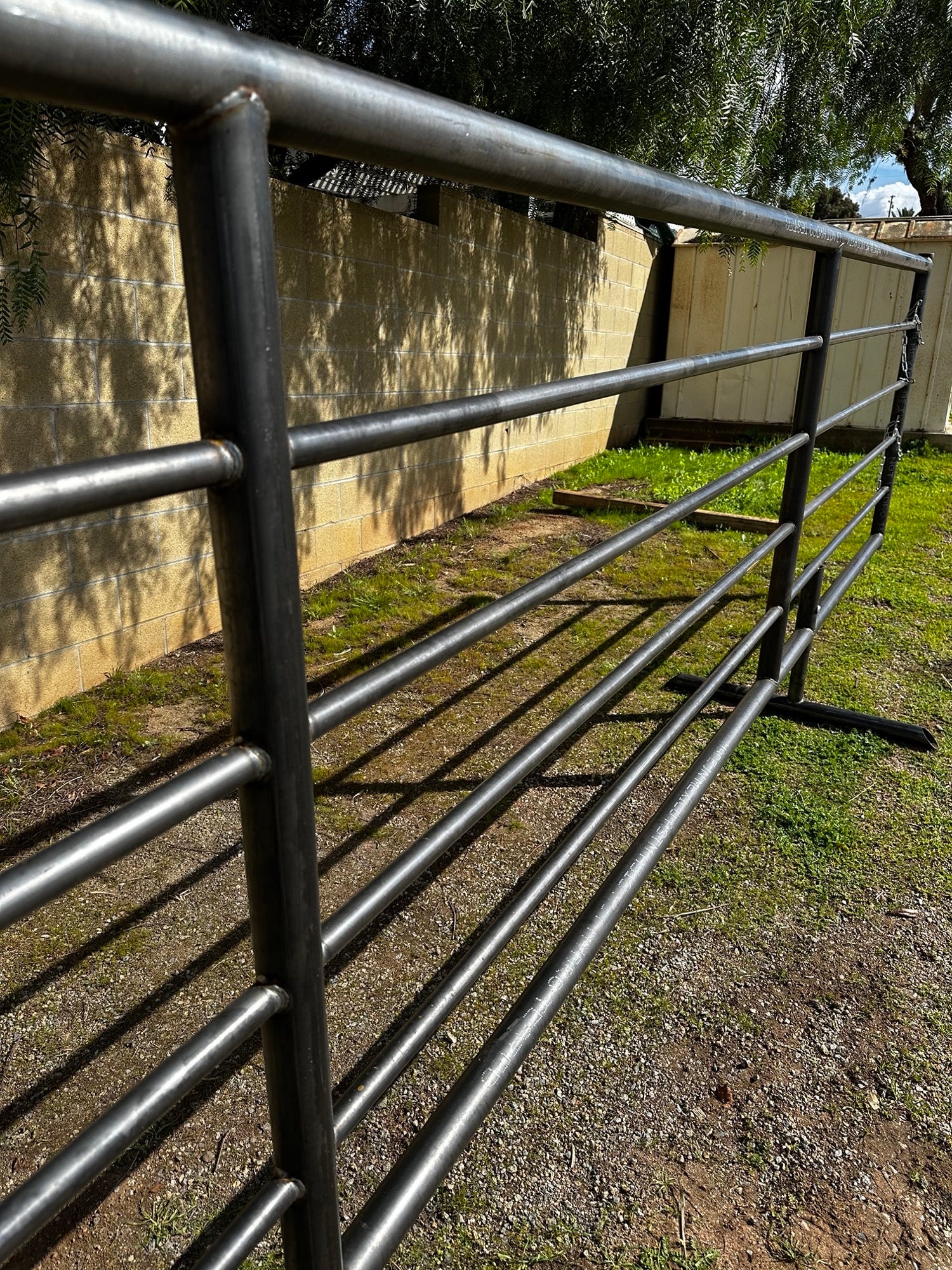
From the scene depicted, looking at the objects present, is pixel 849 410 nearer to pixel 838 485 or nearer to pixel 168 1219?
pixel 838 485

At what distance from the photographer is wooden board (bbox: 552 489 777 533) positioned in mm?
5000

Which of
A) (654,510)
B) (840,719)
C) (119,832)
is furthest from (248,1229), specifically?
(654,510)

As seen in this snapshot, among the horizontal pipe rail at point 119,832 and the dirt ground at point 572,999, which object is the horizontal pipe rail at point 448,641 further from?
the dirt ground at point 572,999

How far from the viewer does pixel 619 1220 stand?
1.27 meters

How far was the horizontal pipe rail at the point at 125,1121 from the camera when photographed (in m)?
0.58

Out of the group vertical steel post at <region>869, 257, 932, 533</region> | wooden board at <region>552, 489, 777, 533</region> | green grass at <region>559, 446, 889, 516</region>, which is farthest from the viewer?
green grass at <region>559, 446, 889, 516</region>

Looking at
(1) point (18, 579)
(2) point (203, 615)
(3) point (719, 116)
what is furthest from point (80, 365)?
(3) point (719, 116)

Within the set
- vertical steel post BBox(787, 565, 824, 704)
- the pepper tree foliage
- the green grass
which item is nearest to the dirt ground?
vertical steel post BBox(787, 565, 824, 704)

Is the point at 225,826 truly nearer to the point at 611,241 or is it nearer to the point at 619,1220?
the point at 619,1220

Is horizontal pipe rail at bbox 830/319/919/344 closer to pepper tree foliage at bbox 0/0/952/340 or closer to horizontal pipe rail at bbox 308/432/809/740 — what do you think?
horizontal pipe rail at bbox 308/432/809/740

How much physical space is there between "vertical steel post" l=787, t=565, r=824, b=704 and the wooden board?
1967 millimetres

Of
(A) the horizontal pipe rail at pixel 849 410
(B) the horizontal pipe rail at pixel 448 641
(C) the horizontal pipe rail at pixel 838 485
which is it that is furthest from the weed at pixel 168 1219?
(A) the horizontal pipe rail at pixel 849 410

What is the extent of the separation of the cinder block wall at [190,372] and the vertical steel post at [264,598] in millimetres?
2163

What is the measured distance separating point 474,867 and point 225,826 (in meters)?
0.66
